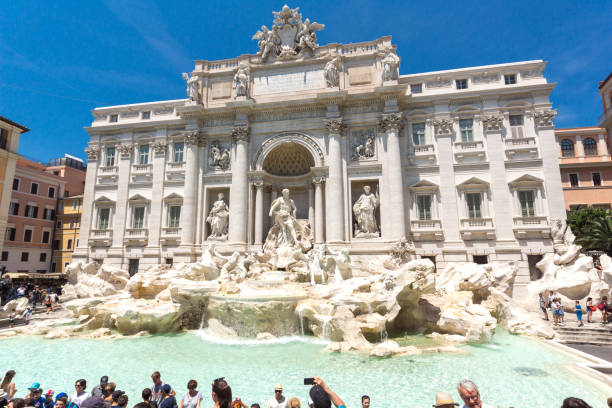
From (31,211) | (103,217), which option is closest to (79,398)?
(103,217)

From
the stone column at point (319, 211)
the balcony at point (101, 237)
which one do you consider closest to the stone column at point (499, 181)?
the stone column at point (319, 211)

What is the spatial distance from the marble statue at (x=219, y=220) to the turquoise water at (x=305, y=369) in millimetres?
11100

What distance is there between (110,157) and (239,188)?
11845mm

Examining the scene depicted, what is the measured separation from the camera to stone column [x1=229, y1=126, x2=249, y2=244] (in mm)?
21469

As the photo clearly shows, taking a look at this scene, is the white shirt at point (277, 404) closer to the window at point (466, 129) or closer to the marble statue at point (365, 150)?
the marble statue at point (365, 150)

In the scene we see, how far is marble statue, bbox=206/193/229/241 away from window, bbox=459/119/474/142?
16528mm

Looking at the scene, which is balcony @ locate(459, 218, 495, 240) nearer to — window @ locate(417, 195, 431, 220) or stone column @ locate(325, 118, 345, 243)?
window @ locate(417, 195, 431, 220)

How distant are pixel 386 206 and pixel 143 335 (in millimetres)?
14659

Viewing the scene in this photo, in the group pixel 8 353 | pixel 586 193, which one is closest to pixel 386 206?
pixel 8 353

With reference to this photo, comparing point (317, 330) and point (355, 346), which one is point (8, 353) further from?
point (355, 346)

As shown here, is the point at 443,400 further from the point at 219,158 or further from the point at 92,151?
the point at 92,151

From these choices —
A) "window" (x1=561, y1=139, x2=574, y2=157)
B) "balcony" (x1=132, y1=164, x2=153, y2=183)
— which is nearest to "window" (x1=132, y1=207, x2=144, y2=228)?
"balcony" (x1=132, y1=164, x2=153, y2=183)

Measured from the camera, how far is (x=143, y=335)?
12.8 metres

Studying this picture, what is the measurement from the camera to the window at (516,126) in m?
20.3
